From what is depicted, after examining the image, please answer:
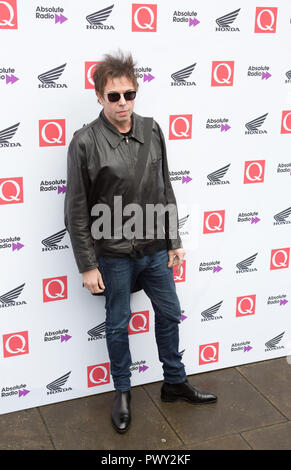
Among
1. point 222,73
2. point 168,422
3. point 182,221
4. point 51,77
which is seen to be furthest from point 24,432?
point 222,73

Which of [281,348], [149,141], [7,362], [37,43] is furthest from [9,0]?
[281,348]

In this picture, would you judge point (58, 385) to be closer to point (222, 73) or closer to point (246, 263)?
point (246, 263)

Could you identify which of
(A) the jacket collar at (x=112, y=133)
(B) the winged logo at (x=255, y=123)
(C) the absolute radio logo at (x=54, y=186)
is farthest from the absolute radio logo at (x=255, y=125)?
(C) the absolute radio logo at (x=54, y=186)

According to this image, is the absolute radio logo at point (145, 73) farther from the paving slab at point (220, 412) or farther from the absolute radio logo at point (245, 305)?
the paving slab at point (220, 412)

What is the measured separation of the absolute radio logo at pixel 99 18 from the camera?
2900 mm

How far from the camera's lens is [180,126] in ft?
10.7

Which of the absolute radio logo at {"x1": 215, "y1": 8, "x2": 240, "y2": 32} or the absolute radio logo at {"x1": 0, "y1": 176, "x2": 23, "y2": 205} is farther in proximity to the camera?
the absolute radio logo at {"x1": 215, "y1": 8, "x2": 240, "y2": 32}

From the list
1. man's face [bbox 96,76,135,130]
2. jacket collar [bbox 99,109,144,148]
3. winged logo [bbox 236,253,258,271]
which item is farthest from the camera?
winged logo [bbox 236,253,258,271]

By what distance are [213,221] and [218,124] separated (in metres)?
0.59

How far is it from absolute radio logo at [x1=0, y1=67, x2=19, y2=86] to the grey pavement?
72.7 inches

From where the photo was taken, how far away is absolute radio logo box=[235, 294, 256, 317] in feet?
12.4

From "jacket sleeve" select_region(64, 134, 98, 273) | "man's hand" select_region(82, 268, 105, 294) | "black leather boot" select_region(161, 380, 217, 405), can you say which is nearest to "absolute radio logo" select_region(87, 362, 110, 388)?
"black leather boot" select_region(161, 380, 217, 405)

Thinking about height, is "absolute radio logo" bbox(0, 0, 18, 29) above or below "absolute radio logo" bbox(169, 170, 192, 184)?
above

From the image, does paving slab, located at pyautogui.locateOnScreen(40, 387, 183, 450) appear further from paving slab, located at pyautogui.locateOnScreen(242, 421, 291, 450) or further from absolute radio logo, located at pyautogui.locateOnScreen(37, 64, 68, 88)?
absolute radio logo, located at pyautogui.locateOnScreen(37, 64, 68, 88)
